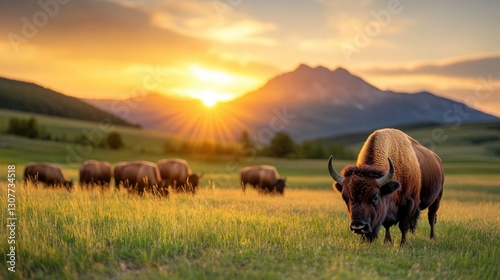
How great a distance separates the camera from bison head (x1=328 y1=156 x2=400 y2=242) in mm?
9141

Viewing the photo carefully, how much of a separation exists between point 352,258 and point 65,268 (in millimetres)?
4735

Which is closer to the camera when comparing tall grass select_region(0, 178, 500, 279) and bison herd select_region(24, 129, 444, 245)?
tall grass select_region(0, 178, 500, 279)

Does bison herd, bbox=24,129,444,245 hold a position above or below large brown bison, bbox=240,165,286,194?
above

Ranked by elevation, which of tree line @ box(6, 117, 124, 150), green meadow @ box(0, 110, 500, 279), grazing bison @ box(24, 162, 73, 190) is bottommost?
grazing bison @ box(24, 162, 73, 190)

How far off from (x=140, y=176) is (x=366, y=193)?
16.5 metres

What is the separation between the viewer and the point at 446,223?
15266 millimetres

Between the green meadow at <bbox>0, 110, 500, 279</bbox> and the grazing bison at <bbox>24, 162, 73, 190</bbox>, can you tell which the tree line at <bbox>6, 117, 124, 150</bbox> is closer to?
the grazing bison at <bbox>24, 162, 73, 190</bbox>

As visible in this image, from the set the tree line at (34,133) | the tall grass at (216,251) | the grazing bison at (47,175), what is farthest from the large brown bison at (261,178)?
the tree line at (34,133)

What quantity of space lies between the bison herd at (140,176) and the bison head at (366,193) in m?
13.7

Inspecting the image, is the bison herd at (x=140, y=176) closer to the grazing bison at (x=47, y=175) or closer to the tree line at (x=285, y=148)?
the grazing bison at (x=47, y=175)

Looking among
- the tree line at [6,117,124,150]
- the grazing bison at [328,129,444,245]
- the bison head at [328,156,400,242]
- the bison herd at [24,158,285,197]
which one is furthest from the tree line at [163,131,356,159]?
the bison head at [328,156,400,242]

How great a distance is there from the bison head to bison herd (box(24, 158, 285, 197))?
13709 millimetres

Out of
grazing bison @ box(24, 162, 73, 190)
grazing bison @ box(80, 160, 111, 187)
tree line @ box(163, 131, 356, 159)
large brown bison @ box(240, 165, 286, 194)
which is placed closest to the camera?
grazing bison @ box(24, 162, 73, 190)

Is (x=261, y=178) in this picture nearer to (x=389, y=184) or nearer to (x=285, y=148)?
(x=389, y=184)
